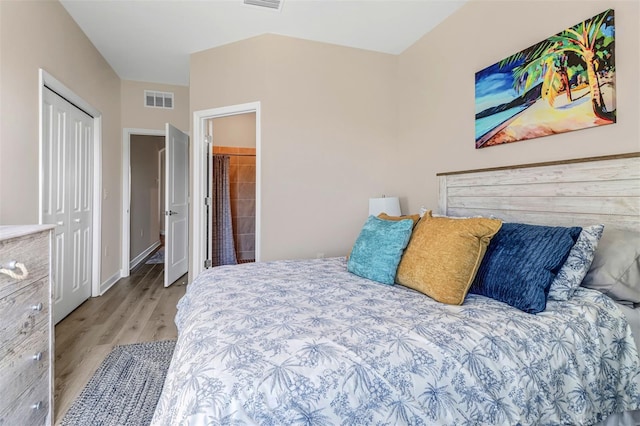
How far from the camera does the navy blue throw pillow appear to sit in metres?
1.31

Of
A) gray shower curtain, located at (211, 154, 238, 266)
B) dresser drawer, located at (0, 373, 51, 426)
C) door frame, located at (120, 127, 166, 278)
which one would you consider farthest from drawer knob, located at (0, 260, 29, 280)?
gray shower curtain, located at (211, 154, 238, 266)

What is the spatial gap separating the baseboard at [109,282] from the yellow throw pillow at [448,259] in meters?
3.41

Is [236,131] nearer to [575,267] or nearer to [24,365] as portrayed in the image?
[24,365]

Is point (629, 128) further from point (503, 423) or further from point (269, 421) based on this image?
point (269, 421)

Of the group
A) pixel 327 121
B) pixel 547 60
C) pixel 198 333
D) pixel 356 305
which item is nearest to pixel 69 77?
pixel 327 121

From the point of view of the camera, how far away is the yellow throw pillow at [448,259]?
1425mm

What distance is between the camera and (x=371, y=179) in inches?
128

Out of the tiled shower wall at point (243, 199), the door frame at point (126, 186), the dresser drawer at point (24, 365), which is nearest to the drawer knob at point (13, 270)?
A: the dresser drawer at point (24, 365)

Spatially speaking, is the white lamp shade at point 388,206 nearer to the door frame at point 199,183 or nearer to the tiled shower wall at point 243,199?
the door frame at point 199,183

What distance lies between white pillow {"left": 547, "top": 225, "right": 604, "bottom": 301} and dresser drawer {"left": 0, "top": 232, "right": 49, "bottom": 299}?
7.07 ft

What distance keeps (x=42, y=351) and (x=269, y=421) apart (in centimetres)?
126

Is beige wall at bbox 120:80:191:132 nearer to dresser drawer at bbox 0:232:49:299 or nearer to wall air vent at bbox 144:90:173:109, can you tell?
wall air vent at bbox 144:90:173:109

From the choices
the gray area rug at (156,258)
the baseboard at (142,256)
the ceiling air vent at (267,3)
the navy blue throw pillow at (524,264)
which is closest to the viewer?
the navy blue throw pillow at (524,264)

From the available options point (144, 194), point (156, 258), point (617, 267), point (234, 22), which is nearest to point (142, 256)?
point (156, 258)
